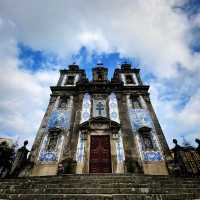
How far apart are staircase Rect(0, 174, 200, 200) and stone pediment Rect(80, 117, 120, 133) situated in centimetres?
549

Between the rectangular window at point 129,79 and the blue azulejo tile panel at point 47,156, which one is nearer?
the blue azulejo tile panel at point 47,156

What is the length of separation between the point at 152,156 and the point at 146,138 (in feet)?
5.37

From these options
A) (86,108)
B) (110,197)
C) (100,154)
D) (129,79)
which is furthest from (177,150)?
(129,79)

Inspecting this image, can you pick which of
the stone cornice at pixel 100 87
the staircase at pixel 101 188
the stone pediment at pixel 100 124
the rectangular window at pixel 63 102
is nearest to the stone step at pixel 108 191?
the staircase at pixel 101 188

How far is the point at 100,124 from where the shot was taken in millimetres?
13742

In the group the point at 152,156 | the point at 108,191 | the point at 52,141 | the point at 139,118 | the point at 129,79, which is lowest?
the point at 108,191

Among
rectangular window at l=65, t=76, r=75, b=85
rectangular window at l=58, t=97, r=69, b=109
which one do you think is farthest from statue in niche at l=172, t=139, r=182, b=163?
rectangular window at l=65, t=76, r=75, b=85

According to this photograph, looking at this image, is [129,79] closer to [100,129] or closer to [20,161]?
[100,129]

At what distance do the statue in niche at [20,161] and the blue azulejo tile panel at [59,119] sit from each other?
2545mm

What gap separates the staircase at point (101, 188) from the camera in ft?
19.1

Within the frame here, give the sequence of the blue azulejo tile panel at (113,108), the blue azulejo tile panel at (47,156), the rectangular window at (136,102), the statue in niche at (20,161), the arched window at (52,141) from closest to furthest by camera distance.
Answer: the statue in niche at (20,161) → the blue azulejo tile panel at (47,156) → the arched window at (52,141) → the blue azulejo tile panel at (113,108) → the rectangular window at (136,102)

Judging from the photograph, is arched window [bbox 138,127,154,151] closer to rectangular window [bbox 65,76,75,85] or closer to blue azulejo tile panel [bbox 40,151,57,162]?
blue azulejo tile panel [bbox 40,151,57,162]

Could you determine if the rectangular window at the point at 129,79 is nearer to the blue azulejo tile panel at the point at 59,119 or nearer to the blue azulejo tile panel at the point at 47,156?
the blue azulejo tile panel at the point at 59,119

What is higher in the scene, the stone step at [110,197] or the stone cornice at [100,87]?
the stone cornice at [100,87]
